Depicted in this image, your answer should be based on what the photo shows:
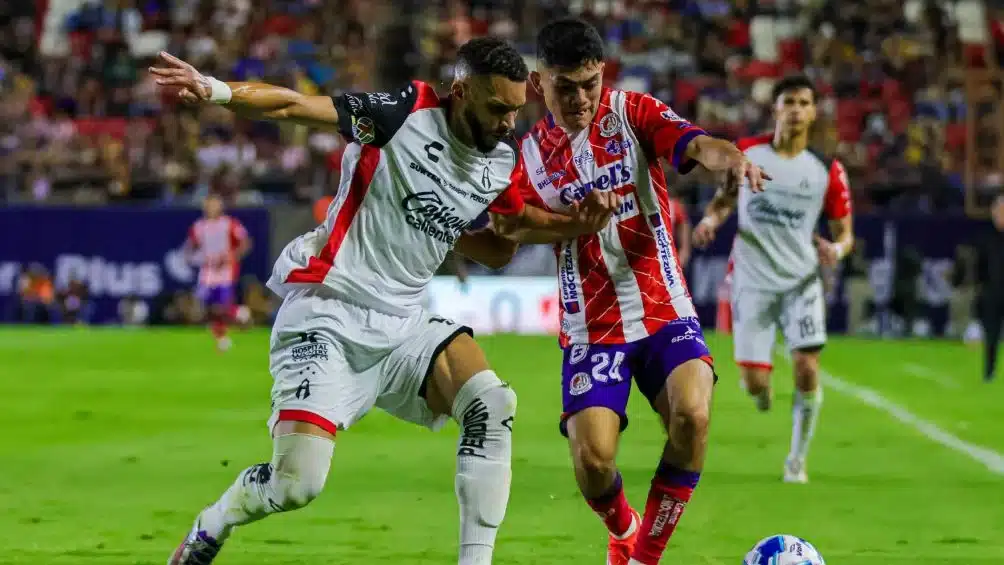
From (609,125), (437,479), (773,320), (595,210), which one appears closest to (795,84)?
(773,320)

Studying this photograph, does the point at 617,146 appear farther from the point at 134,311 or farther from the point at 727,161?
the point at 134,311

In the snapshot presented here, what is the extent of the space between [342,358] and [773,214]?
5.85 metres

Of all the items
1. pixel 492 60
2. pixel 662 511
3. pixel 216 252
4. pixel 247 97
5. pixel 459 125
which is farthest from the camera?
pixel 216 252

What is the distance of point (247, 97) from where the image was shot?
616 cm

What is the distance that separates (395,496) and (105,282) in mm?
19990

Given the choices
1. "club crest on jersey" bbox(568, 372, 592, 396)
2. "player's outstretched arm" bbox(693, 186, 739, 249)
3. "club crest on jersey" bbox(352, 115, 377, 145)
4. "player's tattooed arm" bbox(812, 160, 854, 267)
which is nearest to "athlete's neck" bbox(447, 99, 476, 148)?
"club crest on jersey" bbox(352, 115, 377, 145)

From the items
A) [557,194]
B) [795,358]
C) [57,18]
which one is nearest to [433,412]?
[557,194]

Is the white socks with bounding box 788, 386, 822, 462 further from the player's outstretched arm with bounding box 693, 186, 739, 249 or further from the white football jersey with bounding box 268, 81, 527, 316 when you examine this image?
the white football jersey with bounding box 268, 81, 527, 316

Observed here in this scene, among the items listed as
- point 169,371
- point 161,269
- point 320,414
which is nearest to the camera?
point 320,414

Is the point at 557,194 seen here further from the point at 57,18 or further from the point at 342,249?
the point at 57,18

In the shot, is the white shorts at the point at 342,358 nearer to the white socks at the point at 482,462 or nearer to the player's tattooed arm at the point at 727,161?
the white socks at the point at 482,462

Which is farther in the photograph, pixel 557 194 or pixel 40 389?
pixel 40 389

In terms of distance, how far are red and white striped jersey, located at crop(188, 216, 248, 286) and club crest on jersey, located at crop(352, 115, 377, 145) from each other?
706 inches

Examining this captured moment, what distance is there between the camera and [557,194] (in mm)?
7398
